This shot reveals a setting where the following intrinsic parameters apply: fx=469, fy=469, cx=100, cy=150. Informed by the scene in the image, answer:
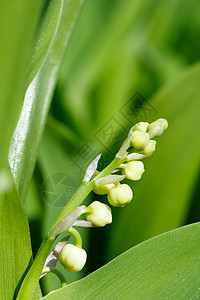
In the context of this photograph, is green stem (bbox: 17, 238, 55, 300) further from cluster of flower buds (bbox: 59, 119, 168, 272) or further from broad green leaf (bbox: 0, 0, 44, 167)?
broad green leaf (bbox: 0, 0, 44, 167)

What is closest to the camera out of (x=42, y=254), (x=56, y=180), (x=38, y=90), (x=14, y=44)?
(x=14, y=44)

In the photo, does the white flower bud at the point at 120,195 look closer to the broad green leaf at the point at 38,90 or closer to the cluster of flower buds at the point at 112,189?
the cluster of flower buds at the point at 112,189

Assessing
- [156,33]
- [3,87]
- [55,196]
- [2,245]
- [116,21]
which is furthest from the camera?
[156,33]

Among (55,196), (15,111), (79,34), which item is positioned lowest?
(55,196)

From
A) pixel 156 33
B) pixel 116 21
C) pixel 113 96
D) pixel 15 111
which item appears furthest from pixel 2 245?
pixel 156 33

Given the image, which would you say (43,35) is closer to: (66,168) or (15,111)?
(15,111)

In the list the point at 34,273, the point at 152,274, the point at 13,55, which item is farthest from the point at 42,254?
the point at 13,55

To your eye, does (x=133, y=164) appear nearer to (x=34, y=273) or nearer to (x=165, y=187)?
(x=34, y=273)
